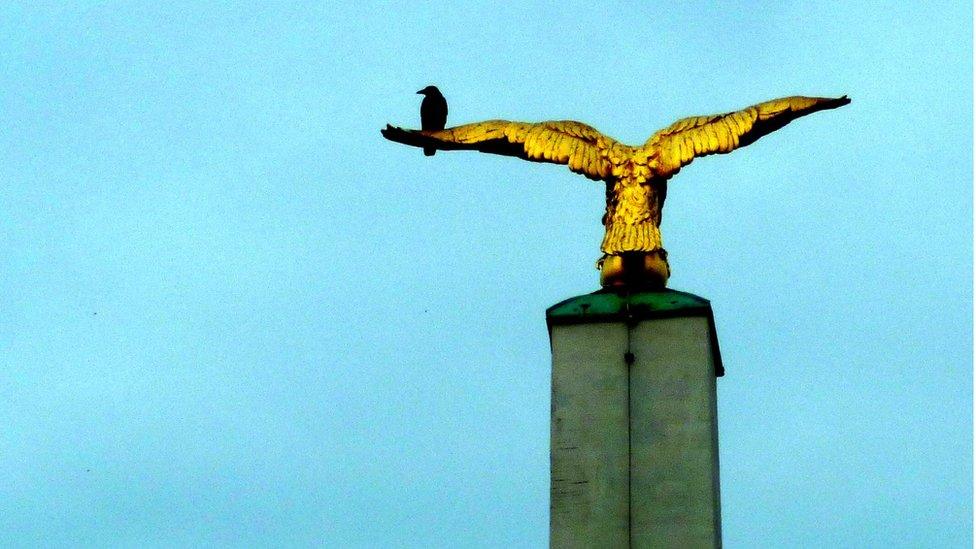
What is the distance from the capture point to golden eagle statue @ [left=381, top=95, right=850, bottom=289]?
26.4m

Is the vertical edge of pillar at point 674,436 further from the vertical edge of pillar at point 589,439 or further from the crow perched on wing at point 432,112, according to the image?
the crow perched on wing at point 432,112

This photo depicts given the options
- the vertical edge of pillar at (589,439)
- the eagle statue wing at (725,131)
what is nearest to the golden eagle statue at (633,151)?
the eagle statue wing at (725,131)

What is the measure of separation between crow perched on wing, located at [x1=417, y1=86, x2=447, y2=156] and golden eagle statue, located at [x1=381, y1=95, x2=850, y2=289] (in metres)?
0.20

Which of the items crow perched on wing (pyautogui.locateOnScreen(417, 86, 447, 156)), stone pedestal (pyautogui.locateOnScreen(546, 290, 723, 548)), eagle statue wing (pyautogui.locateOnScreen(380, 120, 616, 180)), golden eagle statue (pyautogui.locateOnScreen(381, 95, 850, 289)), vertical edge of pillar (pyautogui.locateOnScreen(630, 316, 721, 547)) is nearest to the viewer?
vertical edge of pillar (pyautogui.locateOnScreen(630, 316, 721, 547))

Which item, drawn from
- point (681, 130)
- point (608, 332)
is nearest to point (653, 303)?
point (608, 332)

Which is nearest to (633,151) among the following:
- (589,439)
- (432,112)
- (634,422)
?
(432,112)

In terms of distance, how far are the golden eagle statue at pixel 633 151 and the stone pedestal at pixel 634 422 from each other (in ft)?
1.65

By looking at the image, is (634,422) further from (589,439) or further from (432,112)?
(432,112)

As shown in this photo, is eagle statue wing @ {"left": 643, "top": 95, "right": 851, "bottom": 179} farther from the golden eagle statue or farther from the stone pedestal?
the stone pedestal

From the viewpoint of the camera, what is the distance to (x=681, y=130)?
88.7ft

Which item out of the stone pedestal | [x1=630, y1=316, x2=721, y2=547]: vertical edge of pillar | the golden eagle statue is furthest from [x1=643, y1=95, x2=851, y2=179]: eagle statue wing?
[x1=630, y1=316, x2=721, y2=547]: vertical edge of pillar

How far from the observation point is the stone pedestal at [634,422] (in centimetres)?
2456

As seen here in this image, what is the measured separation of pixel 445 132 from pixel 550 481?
4.83 metres

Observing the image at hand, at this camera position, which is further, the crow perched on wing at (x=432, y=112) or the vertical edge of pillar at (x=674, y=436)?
the crow perched on wing at (x=432, y=112)
